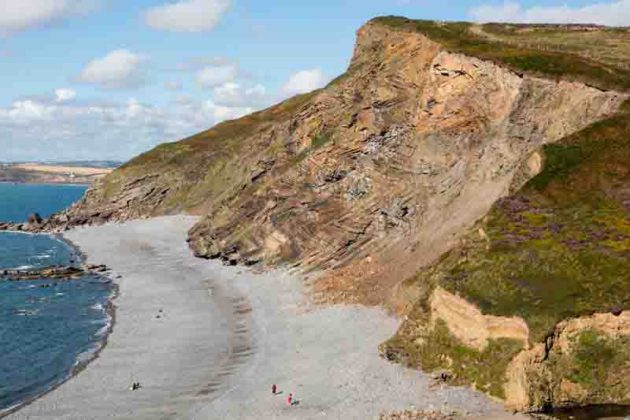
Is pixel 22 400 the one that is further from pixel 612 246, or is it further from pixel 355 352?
pixel 612 246

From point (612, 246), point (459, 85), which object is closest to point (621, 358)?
point (612, 246)

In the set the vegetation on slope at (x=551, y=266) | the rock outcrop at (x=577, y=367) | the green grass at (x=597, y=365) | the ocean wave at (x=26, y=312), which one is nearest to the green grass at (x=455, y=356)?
the vegetation on slope at (x=551, y=266)

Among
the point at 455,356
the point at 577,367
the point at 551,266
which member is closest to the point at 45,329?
the point at 455,356

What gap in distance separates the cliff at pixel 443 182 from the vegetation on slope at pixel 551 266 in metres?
0.13

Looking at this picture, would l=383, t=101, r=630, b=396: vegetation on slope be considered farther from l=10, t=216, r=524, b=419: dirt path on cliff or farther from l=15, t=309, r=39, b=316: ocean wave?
l=15, t=309, r=39, b=316: ocean wave

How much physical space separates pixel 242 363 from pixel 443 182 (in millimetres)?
29142

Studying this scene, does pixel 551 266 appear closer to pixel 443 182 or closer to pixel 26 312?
pixel 443 182

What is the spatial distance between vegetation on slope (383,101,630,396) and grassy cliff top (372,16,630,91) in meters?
8.85

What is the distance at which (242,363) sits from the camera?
157 feet

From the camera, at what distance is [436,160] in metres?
68.2

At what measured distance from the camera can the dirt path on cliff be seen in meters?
39.0

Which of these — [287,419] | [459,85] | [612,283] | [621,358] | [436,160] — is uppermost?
[459,85]

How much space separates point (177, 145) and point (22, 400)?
373 ft

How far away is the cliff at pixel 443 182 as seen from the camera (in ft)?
135
